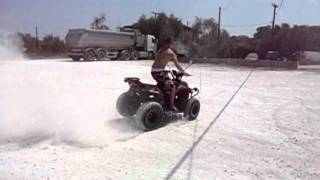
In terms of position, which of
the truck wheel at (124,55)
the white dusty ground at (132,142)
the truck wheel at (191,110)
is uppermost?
the truck wheel at (124,55)

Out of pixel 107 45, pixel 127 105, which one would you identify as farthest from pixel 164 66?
pixel 107 45

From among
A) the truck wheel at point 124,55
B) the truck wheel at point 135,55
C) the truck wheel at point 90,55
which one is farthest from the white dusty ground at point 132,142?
the truck wheel at point 135,55

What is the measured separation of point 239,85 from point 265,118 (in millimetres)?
8027

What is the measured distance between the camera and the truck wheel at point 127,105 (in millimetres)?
9918

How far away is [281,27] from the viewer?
56.6m

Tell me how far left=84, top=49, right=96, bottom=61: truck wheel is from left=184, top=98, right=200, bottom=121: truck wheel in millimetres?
31465

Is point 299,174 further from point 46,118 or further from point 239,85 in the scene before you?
point 239,85

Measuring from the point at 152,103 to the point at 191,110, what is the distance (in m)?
1.39

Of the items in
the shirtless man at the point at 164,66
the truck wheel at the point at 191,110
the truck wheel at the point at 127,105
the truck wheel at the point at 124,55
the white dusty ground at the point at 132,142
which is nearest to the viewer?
the white dusty ground at the point at 132,142

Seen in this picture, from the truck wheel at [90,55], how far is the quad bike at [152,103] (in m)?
31.4

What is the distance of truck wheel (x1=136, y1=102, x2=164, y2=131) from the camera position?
9008 millimetres

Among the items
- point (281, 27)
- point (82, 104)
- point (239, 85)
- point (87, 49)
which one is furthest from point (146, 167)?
point (281, 27)

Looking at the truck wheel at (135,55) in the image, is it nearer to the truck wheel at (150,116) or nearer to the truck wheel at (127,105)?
the truck wheel at (127,105)

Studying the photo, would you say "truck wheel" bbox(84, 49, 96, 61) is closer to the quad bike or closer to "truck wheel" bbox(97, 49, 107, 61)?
"truck wheel" bbox(97, 49, 107, 61)
